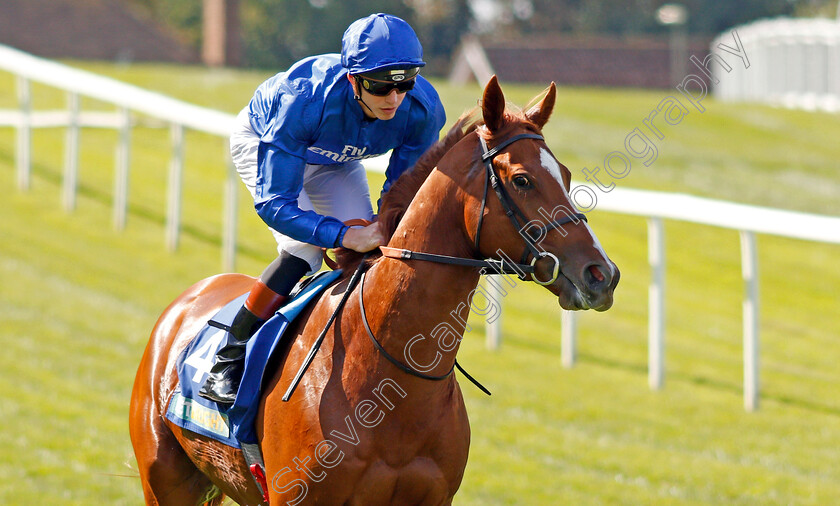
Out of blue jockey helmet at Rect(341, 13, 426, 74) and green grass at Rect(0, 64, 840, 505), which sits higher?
blue jockey helmet at Rect(341, 13, 426, 74)

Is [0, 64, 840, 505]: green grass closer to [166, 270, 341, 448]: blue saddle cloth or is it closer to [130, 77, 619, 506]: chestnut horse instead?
[166, 270, 341, 448]: blue saddle cloth

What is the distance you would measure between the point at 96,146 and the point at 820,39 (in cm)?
1690

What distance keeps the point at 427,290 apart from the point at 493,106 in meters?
0.57

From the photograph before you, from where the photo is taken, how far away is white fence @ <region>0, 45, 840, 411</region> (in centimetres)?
666

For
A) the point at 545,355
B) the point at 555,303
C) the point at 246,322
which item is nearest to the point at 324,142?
the point at 246,322

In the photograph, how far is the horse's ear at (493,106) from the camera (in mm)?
2811

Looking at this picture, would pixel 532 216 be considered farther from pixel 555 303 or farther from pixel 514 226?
pixel 555 303

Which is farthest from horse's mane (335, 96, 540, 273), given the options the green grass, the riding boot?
the green grass

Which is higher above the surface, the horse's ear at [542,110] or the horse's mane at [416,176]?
the horse's ear at [542,110]

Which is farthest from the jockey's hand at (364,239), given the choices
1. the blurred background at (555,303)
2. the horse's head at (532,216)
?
the blurred background at (555,303)

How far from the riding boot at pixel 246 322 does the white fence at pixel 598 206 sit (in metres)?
4.15

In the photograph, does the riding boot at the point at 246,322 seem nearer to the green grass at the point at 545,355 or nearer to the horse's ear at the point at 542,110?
the horse's ear at the point at 542,110

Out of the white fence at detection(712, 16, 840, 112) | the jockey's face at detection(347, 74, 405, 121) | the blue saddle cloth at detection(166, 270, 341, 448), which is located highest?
the white fence at detection(712, 16, 840, 112)

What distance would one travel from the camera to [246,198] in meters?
12.6
